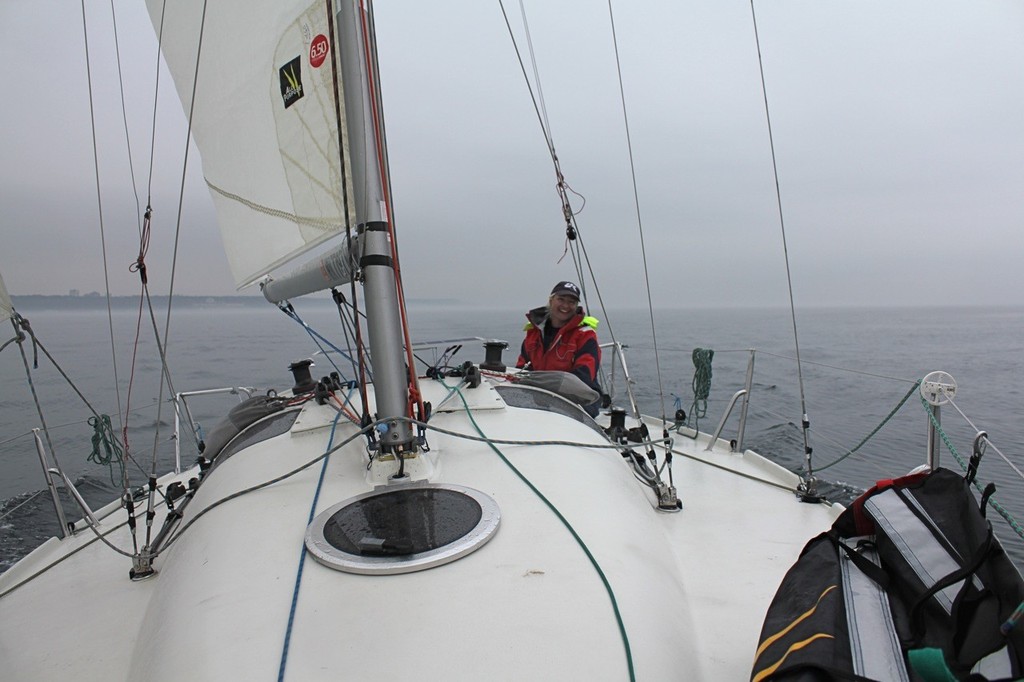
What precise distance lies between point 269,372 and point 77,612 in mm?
13741

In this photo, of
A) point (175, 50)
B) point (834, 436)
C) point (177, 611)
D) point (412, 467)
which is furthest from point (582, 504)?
point (834, 436)

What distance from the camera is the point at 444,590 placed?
136 cm

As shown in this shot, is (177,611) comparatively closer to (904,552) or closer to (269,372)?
(904,552)

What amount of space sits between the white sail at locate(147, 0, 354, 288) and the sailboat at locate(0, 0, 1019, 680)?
1cm

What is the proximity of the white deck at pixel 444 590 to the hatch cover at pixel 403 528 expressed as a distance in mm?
35

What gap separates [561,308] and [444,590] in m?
3.43

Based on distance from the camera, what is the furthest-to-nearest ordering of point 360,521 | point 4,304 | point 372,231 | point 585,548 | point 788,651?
point 4,304 → point 372,231 → point 360,521 → point 585,548 → point 788,651

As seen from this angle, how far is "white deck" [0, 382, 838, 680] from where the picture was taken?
1.21 metres

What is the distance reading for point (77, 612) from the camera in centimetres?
203

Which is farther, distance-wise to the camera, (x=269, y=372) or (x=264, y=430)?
(x=269, y=372)

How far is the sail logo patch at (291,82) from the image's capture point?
209cm

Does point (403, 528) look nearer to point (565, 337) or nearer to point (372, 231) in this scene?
point (372, 231)

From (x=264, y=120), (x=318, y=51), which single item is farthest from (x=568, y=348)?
(x=318, y=51)

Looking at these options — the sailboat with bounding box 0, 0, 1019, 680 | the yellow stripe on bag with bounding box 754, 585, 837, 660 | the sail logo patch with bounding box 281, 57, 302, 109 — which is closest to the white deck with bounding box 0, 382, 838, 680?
the sailboat with bounding box 0, 0, 1019, 680
